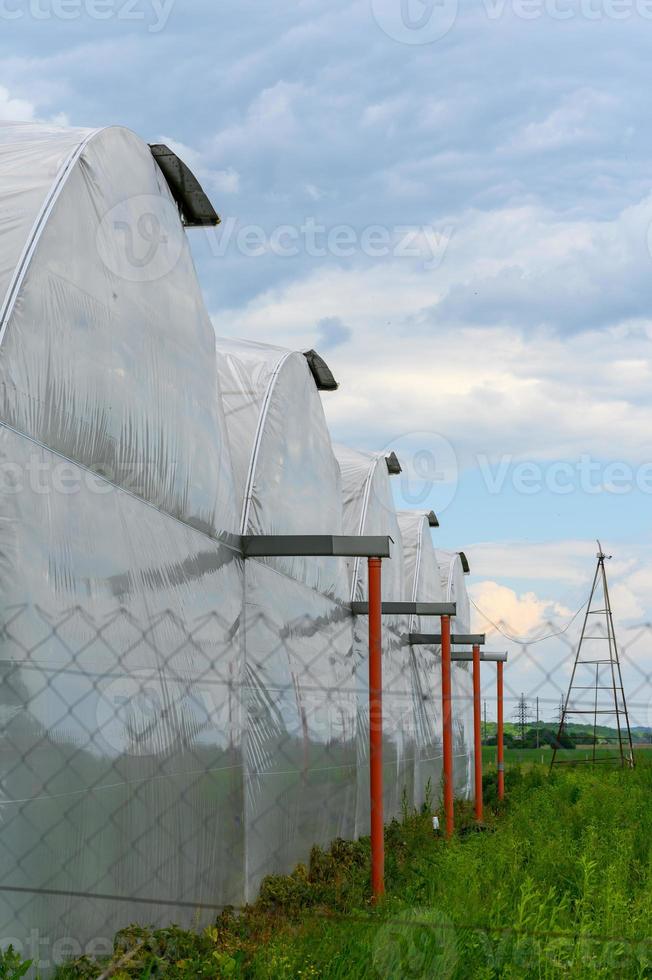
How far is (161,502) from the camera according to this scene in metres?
6.22

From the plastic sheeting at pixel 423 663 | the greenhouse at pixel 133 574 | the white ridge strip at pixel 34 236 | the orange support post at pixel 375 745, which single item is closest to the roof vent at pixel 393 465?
the plastic sheeting at pixel 423 663

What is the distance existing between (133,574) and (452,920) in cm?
235

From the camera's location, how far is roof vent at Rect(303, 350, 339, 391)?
10953 mm

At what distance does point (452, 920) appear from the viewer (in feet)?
17.5

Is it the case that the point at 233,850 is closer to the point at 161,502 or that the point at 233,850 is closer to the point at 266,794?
the point at 266,794

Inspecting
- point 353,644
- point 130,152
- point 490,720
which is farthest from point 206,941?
point 490,720

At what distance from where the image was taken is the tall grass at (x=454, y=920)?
455cm

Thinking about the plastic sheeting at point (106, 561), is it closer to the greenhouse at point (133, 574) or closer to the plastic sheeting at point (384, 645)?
the greenhouse at point (133, 574)

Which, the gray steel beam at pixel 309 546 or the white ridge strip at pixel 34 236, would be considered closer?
the white ridge strip at pixel 34 236

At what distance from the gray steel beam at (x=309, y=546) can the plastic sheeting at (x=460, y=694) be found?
14.2m

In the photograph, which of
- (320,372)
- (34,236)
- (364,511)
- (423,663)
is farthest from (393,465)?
(34,236)

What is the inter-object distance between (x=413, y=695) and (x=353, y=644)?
5.21 metres

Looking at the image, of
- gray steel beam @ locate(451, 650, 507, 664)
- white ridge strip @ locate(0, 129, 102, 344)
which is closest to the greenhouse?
white ridge strip @ locate(0, 129, 102, 344)

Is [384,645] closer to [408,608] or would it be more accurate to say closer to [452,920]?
[408,608]
